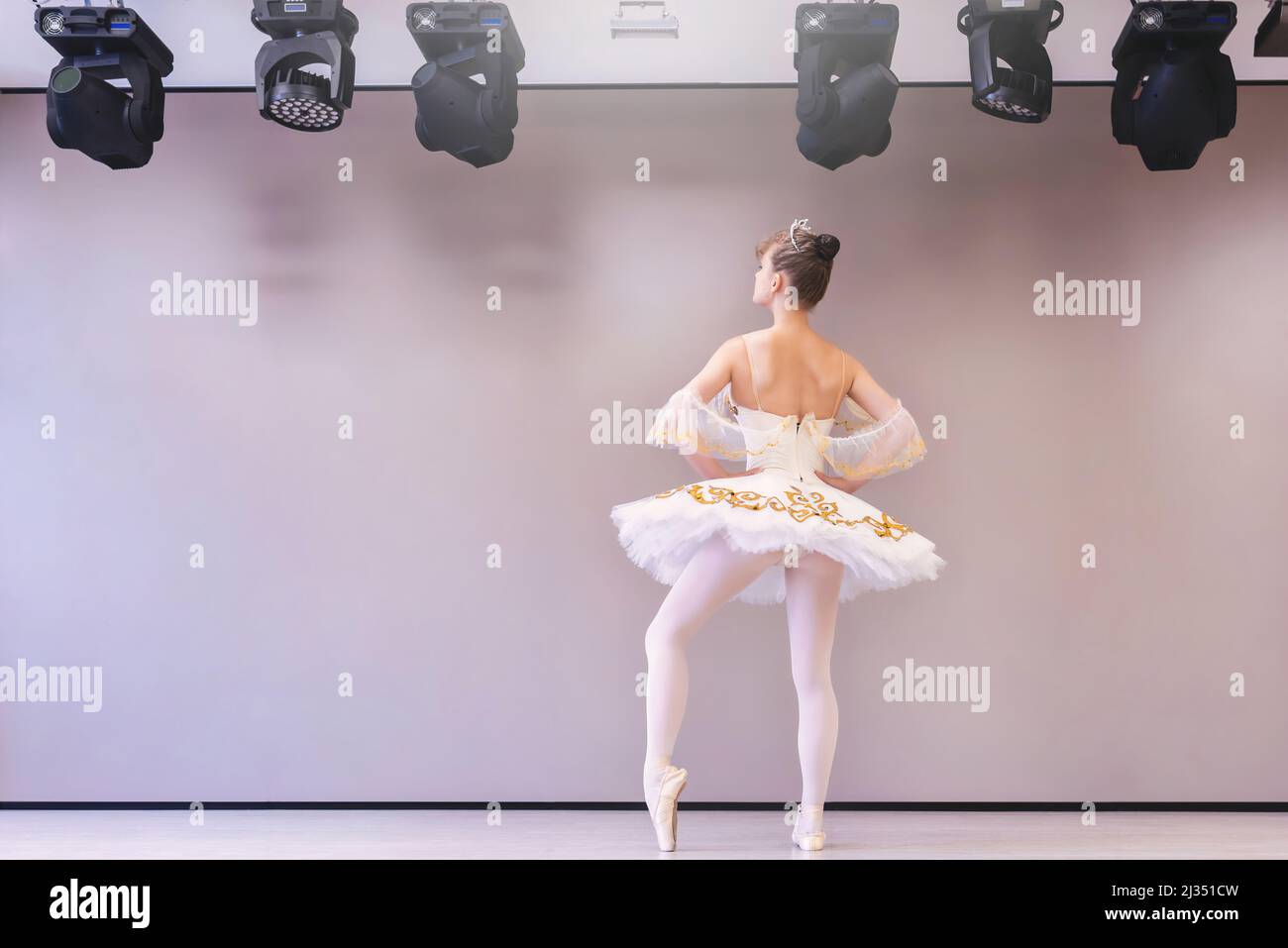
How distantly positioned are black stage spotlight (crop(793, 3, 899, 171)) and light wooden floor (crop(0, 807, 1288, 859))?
2179 millimetres

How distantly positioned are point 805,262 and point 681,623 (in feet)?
3.57

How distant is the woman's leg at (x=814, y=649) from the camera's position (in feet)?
8.95

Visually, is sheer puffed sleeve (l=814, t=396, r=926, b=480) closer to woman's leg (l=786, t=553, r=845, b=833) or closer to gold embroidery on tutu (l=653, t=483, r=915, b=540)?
gold embroidery on tutu (l=653, t=483, r=915, b=540)

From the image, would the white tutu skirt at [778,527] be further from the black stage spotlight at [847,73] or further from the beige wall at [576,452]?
the black stage spotlight at [847,73]

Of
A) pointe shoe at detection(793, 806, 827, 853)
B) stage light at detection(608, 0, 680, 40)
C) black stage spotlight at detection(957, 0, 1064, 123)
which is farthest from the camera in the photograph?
stage light at detection(608, 0, 680, 40)

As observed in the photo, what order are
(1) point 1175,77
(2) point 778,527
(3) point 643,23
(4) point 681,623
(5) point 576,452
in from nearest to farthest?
(2) point 778,527 → (4) point 681,623 → (1) point 1175,77 → (3) point 643,23 → (5) point 576,452

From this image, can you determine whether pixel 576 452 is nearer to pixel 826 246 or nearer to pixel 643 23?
pixel 826 246

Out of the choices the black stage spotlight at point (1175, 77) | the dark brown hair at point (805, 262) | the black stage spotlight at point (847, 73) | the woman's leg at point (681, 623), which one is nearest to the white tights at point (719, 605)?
the woman's leg at point (681, 623)

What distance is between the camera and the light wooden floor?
9.47 ft

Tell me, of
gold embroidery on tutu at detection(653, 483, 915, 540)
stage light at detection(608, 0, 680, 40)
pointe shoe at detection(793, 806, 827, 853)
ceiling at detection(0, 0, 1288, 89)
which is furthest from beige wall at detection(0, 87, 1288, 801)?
gold embroidery on tutu at detection(653, 483, 915, 540)

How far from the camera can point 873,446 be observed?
2.89 metres

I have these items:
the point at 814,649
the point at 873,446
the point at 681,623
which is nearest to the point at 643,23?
the point at 873,446

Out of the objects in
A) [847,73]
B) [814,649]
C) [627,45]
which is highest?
[627,45]
